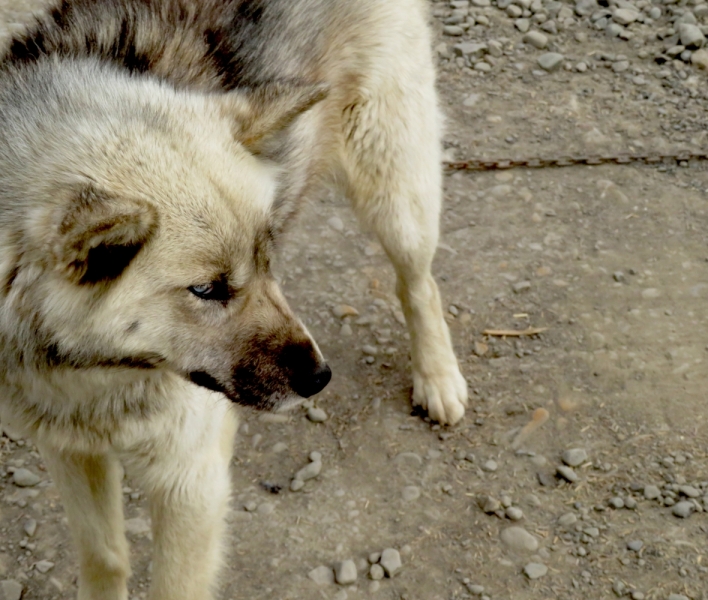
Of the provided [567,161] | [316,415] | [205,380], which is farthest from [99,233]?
[567,161]

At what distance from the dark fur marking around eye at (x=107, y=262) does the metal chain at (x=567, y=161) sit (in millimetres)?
3000

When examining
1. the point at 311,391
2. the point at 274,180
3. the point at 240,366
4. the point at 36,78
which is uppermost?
the point at 36,78

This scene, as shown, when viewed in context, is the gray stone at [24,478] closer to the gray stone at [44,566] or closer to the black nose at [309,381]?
the gray stone at [44,566]

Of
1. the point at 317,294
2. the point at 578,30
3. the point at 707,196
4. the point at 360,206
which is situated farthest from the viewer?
the point at 578,30

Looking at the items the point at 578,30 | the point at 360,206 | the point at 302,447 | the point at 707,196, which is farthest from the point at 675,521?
the point at 578,30

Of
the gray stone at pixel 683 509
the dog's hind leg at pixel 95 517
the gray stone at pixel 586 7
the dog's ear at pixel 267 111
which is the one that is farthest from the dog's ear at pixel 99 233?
the gray stone at pixel 586 7

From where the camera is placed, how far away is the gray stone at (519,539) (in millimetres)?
3082

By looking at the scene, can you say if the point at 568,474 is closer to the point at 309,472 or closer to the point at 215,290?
the point at 309,472

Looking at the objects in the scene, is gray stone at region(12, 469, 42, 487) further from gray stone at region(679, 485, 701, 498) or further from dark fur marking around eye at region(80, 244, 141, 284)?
gray stone at region(679, 485, 701, 498)

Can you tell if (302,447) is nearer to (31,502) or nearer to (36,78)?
(31,502)

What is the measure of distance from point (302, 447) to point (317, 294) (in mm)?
880

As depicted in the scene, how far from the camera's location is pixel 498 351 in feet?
12.7

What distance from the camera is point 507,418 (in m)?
3.58

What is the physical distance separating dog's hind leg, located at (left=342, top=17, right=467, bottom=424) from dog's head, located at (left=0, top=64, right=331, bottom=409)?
897 mm
